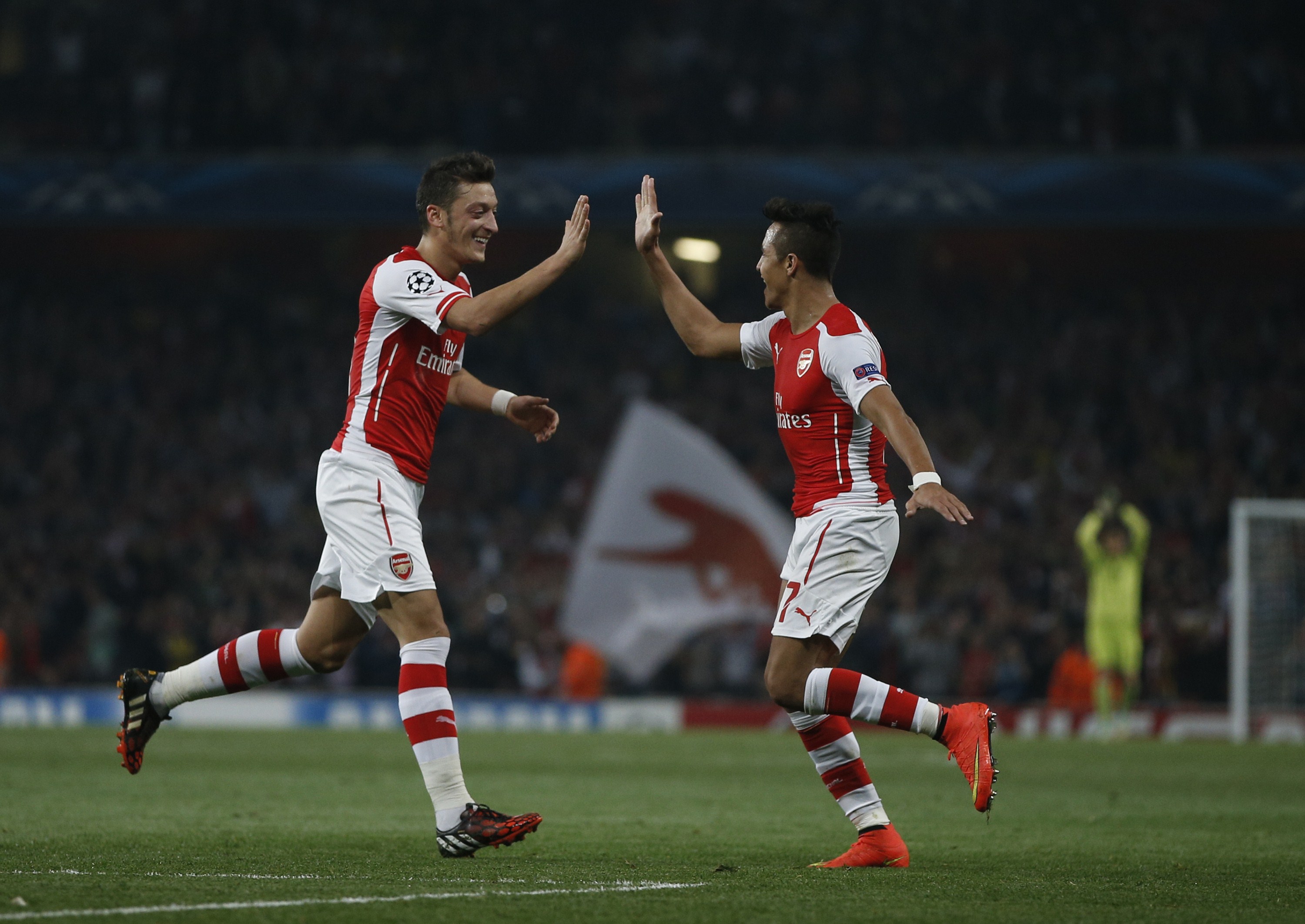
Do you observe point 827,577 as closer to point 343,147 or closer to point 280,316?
point 343,147

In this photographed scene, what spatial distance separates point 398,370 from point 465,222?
58 centimetres

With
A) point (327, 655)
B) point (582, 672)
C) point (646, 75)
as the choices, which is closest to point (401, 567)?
point (327, 655)

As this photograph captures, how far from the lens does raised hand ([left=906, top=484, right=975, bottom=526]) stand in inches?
204

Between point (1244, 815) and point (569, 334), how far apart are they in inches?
672

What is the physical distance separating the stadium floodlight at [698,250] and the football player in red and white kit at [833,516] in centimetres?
1834

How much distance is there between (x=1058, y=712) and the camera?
16359mm

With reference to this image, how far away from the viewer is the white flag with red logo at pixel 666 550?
57.6 feet

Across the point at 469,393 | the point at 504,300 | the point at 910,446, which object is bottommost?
the point at 910,446

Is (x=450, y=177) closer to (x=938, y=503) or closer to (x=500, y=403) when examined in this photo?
(x=500, y=403)

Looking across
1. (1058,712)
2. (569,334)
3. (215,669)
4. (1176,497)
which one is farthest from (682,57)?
(215,669)

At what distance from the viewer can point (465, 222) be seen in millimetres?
6000

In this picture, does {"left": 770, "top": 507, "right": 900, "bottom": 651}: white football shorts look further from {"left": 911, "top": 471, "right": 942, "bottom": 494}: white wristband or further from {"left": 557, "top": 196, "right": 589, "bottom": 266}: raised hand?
{"left": 557, "top": 196, "right": 589, "bottom": 266}: raised hand

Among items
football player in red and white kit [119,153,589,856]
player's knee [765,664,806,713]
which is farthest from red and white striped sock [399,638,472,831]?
player's knee [765,664,806,713]

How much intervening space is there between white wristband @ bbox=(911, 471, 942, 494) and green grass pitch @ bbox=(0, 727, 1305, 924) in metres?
1.23
